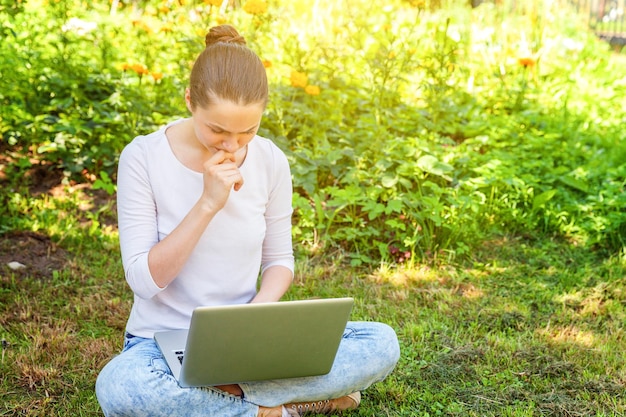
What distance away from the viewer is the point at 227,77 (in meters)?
2.09

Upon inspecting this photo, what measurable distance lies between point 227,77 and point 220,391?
861 mm

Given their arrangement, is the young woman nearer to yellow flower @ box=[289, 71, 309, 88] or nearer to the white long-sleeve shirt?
the white long-sleeve shirt

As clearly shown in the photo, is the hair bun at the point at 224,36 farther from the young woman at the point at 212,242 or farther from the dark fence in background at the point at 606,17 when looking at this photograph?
the dark fence in background at the point at 606,17

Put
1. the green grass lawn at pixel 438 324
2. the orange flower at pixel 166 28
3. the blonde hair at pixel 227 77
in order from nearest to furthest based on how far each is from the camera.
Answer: the blonde hair at pixel 227 77
the green grass lawn at pixel 438 324
the orange flower at pixel 166 28

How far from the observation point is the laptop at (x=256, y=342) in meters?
1.98

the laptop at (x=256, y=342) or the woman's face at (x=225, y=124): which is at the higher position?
the woman's face at (x=225, y=124)

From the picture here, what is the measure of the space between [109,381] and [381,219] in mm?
2118

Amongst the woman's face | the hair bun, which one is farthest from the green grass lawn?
the hair bun

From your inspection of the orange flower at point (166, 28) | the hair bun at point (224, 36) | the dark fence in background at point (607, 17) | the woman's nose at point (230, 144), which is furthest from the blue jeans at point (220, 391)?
the dark fence in background at point (607, 17)

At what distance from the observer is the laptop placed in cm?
198

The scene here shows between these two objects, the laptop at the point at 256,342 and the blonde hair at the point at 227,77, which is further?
the blonde hair at the point at 227,77

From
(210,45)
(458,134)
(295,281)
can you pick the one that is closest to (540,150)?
(458,134)

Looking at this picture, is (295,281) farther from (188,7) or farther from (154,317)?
(188,7)

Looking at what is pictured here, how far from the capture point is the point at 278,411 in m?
2.33
